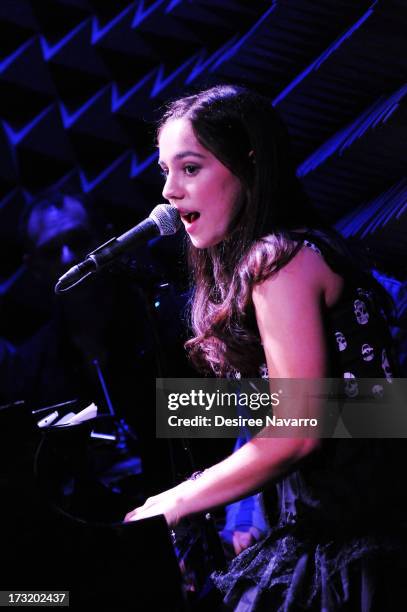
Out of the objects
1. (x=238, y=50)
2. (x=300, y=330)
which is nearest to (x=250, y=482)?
(x=300, y=330)

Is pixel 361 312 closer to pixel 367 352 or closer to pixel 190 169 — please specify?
pixel 367 352

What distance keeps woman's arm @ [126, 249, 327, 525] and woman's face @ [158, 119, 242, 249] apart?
0.83 feet

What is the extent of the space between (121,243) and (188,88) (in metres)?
1.75

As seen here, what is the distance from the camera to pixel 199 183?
1534mm

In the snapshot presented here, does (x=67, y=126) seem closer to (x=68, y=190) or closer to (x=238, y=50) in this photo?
(x=68, y=190)

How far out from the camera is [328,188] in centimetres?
288

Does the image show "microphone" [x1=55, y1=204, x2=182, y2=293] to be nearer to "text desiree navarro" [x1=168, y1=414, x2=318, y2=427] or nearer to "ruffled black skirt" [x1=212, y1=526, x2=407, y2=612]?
"text desiree navarro" [x1=168, y1=414, x2=318, y2=427]

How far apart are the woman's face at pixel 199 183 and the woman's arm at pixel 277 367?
252 millimetres

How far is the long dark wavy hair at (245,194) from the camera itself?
1.48 m

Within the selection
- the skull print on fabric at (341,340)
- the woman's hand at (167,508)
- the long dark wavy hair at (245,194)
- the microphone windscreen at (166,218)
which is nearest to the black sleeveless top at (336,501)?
the skull print on fabric at (341,340)

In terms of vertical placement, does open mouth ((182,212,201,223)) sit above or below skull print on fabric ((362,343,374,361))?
above

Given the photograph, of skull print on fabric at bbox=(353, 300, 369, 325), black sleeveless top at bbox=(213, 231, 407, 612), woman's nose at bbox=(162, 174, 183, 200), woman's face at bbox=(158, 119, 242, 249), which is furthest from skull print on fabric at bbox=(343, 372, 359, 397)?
woman's nose at bbox=(162, 174, 183, 200)

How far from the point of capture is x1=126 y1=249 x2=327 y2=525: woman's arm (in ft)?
4.29

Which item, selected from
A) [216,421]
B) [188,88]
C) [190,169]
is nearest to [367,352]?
[190,169]
